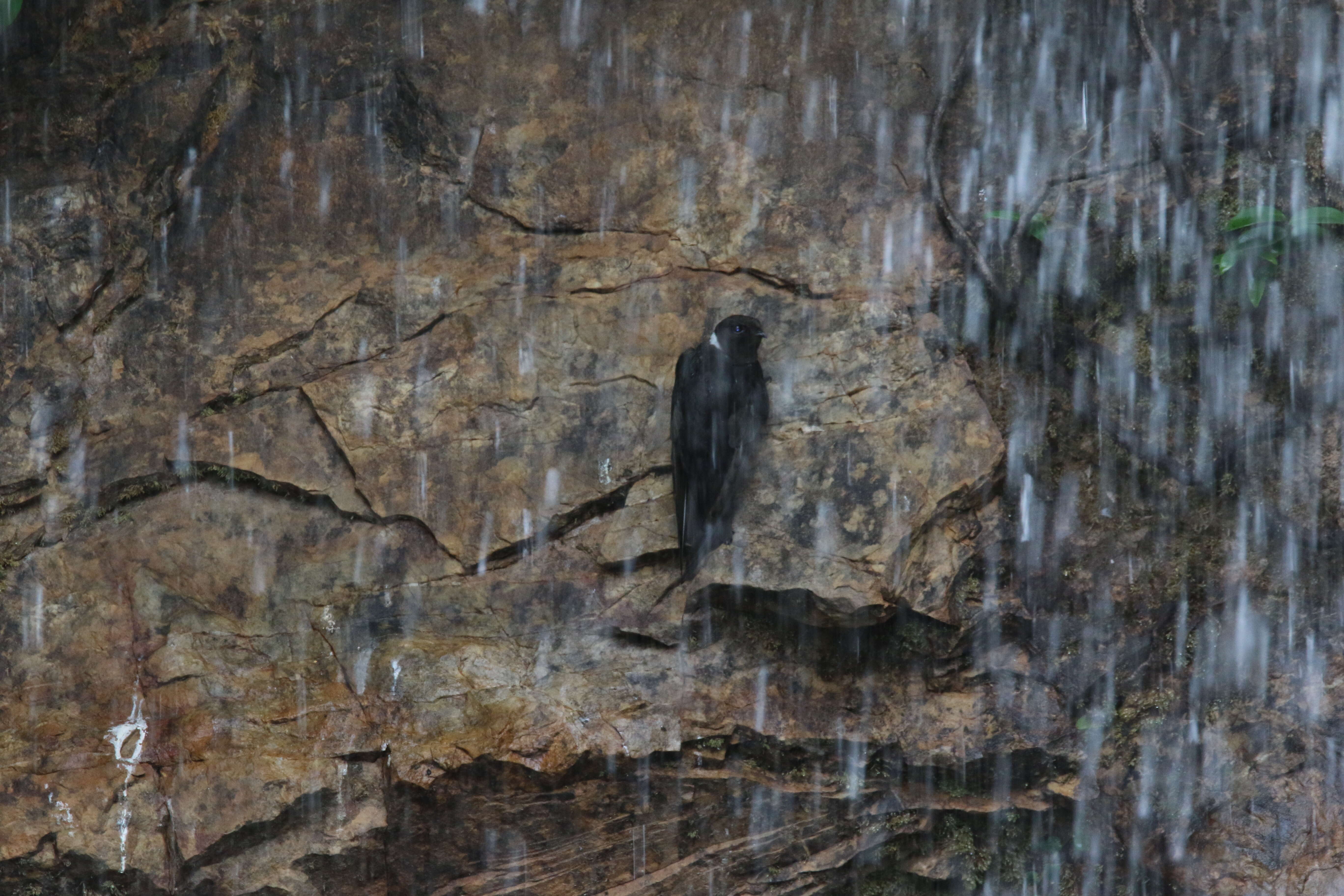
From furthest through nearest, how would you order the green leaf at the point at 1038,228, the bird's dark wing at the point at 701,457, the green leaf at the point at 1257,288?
the green leaf at the point at 1038,228 < the green leaf at the point at 1257,288 < the bird's dark wing at the point at 701,457

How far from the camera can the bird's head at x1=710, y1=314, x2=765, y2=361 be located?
417 cm

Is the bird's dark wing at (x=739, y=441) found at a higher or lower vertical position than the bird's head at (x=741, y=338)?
lower

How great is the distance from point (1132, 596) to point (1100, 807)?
0.89m

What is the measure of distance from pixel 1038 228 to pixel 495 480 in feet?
8.66

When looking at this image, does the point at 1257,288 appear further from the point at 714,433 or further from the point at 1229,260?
the point at 714,433

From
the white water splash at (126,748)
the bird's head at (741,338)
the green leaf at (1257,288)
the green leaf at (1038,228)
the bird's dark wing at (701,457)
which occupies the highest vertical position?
the green leaf at (1038,228)

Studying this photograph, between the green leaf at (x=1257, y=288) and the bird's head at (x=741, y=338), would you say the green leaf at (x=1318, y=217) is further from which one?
the bird's head at (x=741, y=338)

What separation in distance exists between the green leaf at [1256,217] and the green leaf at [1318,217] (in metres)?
0.06

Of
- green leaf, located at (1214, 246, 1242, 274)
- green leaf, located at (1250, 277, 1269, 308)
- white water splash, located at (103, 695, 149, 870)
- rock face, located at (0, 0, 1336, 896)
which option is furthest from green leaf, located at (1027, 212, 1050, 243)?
white water splash, located at (103, 695, 149, 870)

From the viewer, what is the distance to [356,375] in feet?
14.7

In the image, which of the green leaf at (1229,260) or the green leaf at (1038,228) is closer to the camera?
the green leaf at (1229,260)

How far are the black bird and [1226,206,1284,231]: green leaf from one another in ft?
7.13

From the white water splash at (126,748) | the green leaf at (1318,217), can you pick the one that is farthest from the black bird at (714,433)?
the green leaf at (1318,217)

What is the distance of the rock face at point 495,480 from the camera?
4.07 meters
